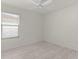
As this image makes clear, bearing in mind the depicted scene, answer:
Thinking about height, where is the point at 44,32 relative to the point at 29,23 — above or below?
below

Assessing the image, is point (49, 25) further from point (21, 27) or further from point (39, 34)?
point (21, 27)

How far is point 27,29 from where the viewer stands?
3.00 metres

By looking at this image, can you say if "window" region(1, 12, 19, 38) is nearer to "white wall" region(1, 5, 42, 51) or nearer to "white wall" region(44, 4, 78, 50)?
"white wall" region(1, 5, 42, 51)

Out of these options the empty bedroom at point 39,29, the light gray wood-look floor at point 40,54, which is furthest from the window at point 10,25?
the light gray wood-look floor at point 40,54

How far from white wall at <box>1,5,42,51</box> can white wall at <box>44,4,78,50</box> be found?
0.41m

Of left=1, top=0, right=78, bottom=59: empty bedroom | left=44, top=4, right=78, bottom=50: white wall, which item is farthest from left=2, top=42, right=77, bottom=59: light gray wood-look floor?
left=44, top=4, right=78, bottom=50: white wall

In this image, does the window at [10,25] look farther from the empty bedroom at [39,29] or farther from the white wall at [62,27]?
the white wall at [62,27]

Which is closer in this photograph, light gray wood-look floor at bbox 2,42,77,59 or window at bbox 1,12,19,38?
light gray wood-look floor at bbox 2,42,77,59

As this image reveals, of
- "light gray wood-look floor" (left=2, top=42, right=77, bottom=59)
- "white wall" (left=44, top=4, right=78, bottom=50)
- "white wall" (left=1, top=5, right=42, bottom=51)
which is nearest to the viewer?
"light gray wood-look floor" (left=2, top=42, right=77, bottom=59)

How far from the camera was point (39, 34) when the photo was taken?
3291 millimetres

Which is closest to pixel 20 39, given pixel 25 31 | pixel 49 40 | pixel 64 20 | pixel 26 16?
pixel 25 31

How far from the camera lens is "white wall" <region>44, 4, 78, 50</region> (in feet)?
7.77

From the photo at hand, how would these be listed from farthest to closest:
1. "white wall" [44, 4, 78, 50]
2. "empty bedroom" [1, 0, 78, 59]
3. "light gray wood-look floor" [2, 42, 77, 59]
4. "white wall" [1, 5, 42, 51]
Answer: "white wall" [1, 5, 42, 51], "white wall" [44, 4, 78, 50], "empty bedroom" [1, 0, 78, 59], "light gray wood-look floor" [2, 42, 77, 59]

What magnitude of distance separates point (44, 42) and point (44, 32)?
51cm
